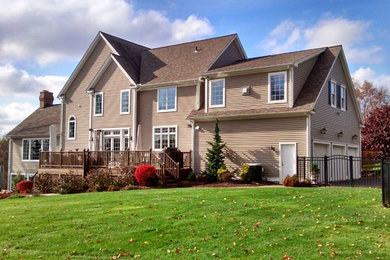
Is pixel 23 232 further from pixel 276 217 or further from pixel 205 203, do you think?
pixel 276 217

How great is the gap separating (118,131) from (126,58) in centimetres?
540

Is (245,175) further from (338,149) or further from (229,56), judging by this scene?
(229,56)

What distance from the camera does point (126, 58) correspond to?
93.8 feet

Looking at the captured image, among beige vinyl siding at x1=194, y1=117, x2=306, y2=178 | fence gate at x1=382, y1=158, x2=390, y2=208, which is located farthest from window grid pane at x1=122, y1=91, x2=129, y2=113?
fence gate at x1=382, y1=158, x2=390, y2=208

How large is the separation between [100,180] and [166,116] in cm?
689

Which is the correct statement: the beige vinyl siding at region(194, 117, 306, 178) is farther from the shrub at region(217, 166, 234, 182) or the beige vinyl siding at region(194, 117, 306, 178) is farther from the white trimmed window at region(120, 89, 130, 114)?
the white trimmed window at region(120, 89, 130, 114)

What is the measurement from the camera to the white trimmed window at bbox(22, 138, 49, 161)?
109 ft

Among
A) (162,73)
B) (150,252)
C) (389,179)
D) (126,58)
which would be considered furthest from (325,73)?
(150,252)

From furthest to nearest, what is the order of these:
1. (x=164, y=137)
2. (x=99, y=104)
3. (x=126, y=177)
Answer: (x=99, y=104), (x=164, y=137), (x=126, y=177)

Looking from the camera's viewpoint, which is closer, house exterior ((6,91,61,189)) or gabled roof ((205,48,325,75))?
gabled roof ((205,48,325,75))

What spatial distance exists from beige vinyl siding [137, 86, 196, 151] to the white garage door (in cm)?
720

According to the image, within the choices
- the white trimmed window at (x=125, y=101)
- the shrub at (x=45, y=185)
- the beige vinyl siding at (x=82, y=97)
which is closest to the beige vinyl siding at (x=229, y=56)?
the white trimmed window at (x=125, y=101)

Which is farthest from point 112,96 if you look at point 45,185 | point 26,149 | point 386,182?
point 386,182

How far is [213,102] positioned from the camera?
23.1 metres
